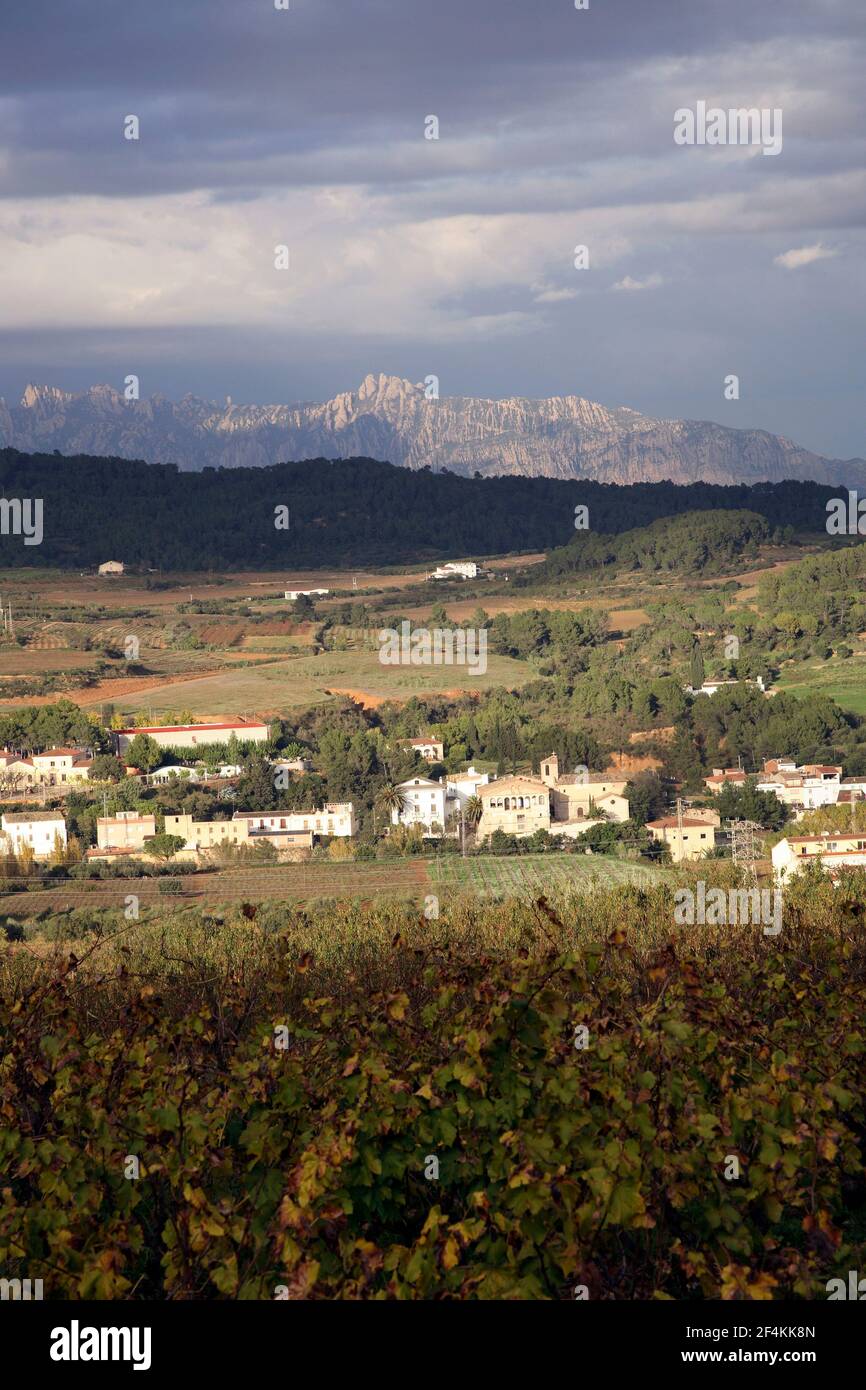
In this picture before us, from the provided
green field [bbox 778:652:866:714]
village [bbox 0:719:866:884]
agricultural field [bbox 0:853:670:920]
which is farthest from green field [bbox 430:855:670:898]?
green field [bbox 778:652:866:714]

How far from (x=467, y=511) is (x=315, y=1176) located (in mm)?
87952

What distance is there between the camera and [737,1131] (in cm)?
371

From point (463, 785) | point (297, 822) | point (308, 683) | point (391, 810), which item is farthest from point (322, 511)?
point (297, 822)

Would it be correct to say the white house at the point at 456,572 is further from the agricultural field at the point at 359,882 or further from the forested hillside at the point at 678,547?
the agricultural field at the point at 359,882

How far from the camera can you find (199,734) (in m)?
43.5

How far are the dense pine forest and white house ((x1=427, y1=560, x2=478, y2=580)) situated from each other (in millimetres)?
4574

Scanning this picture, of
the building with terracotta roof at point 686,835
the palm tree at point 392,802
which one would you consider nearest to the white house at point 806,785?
the building with terracotta roof at point 686,835

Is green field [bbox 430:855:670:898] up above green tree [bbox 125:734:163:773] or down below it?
below

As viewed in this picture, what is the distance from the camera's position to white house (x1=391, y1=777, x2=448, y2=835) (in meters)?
34.8

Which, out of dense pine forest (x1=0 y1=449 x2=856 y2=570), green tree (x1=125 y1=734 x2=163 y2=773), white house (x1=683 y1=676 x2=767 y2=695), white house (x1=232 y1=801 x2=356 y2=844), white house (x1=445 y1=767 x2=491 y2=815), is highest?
dense pine forest (x1=0 y1=449 x2=856 y2=570)

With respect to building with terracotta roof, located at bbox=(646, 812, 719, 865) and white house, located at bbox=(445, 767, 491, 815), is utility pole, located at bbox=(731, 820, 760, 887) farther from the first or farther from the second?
white house, located at bbox=(445, 767, 491, 815)

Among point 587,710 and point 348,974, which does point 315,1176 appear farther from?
point 587,710

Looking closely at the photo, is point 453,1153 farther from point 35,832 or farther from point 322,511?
point 322,511

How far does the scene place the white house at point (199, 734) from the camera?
43.0 metres
